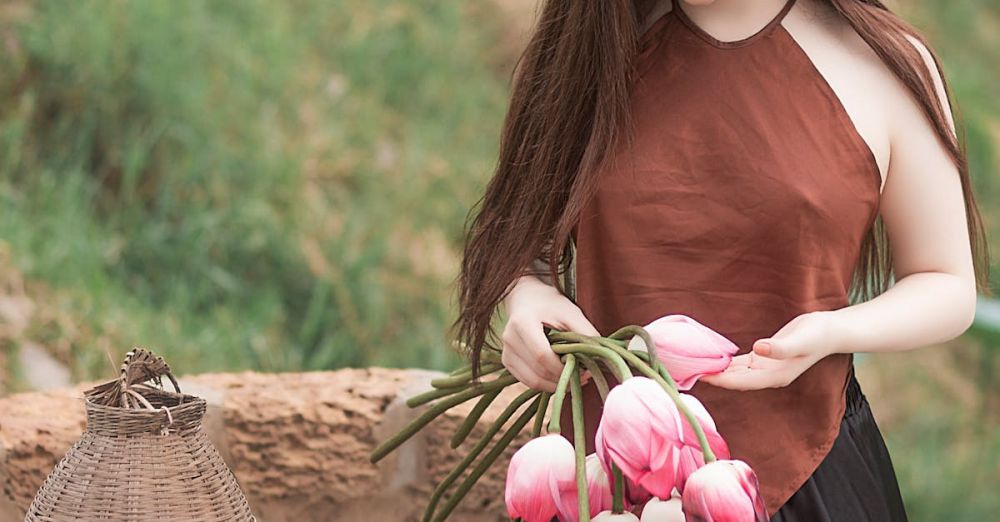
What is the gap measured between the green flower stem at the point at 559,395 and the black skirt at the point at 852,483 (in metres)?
0.31

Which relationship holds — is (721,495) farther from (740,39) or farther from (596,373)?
(740,39)

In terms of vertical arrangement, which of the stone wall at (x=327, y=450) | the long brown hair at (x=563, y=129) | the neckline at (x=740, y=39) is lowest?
the stone wall at (x=327, y=450)

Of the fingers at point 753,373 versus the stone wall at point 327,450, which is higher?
the fingers at point 753,373

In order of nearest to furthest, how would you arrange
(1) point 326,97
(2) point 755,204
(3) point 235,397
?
(2) point 755,204 → (3) point 235,397 → (1) point 326,97

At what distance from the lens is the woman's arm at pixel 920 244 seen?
1145 mm

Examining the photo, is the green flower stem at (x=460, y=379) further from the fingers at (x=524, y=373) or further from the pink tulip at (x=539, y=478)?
the pink tulip at (x=539, y=478)

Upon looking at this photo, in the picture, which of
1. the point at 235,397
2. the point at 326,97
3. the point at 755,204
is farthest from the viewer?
the point at 326,97

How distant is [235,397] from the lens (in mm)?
A: 1616

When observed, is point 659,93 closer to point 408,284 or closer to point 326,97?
point 408,284

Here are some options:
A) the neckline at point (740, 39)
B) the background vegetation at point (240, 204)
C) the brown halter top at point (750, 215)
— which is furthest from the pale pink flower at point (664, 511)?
the background vegetation at point (240, 204)

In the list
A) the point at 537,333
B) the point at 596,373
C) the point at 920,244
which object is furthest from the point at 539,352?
the point at 920,244

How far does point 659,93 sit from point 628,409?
0.48 m

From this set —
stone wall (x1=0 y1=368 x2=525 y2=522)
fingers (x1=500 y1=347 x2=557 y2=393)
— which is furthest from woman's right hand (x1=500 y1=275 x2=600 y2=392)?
stone wall (x1=0 y1=368 x2=525 y2=522)

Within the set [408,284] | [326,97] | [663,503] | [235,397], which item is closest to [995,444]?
[408,284]
